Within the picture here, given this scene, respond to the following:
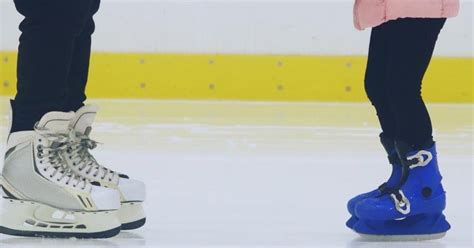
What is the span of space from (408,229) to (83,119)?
511 mm

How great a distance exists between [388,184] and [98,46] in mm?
3319

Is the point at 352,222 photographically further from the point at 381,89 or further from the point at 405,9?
the point at 405,9

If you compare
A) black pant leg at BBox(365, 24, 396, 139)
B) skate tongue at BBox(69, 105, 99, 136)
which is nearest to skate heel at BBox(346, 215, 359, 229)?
black pant leg at BBox(365, 24, 396, 139)

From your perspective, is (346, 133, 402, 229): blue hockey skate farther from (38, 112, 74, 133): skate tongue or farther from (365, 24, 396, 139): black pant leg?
(38, 112, 74, 133): skate tongue

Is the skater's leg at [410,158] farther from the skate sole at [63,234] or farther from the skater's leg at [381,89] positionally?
the skate sole at [63,234]

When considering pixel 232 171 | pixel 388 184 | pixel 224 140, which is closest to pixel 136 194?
pixel 388 184

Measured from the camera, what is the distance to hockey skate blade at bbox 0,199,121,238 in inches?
57.9

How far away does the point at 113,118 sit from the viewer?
149 inches

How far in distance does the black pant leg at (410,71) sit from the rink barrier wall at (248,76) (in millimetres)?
3156

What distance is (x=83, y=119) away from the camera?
60.8 inches

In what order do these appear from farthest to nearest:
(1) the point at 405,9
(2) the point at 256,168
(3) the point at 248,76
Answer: (3) the point at 248,76 < (2) the point at 256,168 < (1) the point at 405,9

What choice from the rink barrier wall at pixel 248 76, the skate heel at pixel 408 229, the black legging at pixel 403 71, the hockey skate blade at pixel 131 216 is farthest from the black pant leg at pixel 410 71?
the rink barrier wall at pixel 248 76

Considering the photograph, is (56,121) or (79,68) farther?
(79,68)

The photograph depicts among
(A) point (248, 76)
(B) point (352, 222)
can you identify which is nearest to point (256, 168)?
(B) point (352, 222)
